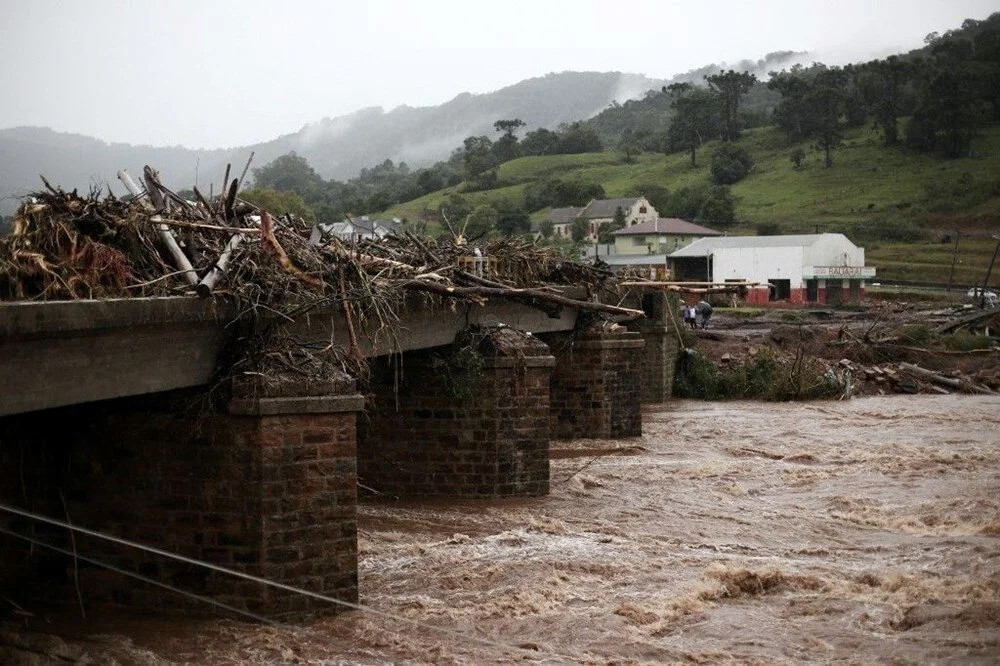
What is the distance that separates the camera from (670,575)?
13484 millimetres

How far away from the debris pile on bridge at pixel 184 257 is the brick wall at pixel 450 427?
77.8 inches

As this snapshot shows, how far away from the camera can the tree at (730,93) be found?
418 feet

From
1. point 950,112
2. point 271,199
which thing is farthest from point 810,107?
point 271,199

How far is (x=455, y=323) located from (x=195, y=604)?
25.8ft

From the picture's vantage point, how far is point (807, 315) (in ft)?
187

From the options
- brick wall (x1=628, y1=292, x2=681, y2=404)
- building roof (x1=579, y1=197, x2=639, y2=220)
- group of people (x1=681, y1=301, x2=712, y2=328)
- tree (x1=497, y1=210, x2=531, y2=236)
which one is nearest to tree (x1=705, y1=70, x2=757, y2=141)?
building roof (x1=579, y1=197, x2=639, y2=220)

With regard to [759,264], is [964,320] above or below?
below

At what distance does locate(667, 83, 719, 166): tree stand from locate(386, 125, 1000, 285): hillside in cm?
378

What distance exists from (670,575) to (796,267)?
60061mm

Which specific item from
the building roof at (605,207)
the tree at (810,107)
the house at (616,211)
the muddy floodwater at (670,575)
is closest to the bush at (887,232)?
the house at (616,211)

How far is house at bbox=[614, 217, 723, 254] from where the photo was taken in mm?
88625

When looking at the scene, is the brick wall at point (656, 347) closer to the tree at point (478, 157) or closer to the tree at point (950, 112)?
the tree at point (950, 112)

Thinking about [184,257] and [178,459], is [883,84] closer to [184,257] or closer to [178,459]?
[184,257]

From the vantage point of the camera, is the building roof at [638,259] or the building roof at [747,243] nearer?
the building roof at [747,243]
